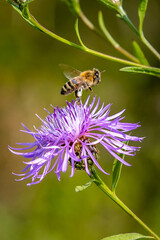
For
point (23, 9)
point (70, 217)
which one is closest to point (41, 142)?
point (23, 9)

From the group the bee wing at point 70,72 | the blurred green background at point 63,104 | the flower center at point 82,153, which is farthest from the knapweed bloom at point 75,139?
the blurred green background at point 63,104

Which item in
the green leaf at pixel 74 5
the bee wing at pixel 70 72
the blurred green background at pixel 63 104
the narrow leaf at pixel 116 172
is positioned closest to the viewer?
the narrow leaf at pixel 116 172

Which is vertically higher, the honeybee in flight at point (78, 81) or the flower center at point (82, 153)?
the honeybee in flight at point (78, 81)

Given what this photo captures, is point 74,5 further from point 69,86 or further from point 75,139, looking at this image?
point 75,139

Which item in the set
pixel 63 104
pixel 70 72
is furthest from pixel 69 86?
pixel 63 104

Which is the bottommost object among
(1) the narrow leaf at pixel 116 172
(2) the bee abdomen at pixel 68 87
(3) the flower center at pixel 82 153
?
(1) the narrow leaf at pixel 116 172

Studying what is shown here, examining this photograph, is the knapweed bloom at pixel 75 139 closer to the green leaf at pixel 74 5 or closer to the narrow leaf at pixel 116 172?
the narrow leaf at pixel 116 172
